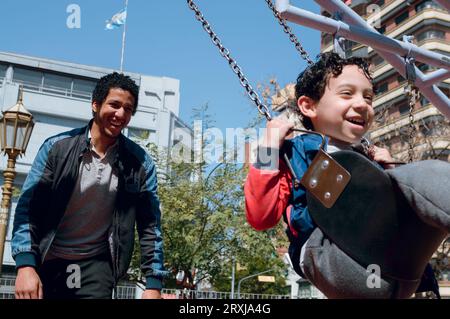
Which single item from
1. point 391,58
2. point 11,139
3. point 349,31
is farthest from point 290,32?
point 11,139

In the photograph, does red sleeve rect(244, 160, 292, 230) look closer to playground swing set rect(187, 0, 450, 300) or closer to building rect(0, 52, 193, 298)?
playground swing set rect(187, 0, 450, 300)

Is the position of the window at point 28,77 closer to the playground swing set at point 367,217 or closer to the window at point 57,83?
the window at point 57,83

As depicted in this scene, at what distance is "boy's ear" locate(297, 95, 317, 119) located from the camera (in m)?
1.94

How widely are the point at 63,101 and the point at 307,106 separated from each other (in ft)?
81.7

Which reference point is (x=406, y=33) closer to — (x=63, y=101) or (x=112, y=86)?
(x=63, y=101)

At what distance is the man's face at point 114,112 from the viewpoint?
2389 millimetres

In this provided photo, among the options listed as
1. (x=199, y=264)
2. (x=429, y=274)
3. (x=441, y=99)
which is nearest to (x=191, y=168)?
(x=199, y=264)

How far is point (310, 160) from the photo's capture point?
1687 millimetres

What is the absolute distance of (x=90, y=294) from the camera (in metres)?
2.20

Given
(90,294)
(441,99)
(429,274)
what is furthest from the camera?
(441,99)

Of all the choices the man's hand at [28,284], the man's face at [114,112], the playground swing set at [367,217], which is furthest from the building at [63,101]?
the playground swing set at [367,217]

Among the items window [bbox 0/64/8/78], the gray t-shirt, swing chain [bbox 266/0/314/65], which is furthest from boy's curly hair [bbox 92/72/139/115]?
window [bbox 0/64/8/78]

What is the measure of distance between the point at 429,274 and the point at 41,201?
1608 millimetres

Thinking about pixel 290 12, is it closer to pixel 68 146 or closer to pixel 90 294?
pixel 68 146
